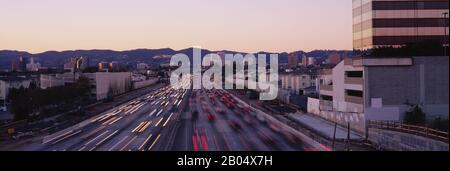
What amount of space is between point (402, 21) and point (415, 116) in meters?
13.5

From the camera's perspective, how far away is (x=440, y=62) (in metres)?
39.2

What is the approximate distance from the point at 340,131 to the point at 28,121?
3129 cm

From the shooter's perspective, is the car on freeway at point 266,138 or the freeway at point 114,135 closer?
the freeway at point 114,135

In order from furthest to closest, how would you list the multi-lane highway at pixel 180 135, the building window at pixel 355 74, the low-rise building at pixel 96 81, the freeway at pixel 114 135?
the low-rise building at pixel 96 81
the building window at pixel 355 74
the freeway at pixel 114 135
the multi-lane highway at pixel 180 135

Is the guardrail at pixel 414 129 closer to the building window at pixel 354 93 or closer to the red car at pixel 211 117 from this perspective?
the building window at pixel 354 93

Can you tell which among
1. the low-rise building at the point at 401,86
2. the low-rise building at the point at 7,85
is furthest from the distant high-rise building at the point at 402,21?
the low-rise building at the point at 7,85

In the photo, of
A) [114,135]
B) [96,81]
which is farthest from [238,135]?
[96,81]

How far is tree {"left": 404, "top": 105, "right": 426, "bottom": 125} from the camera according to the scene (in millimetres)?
36287

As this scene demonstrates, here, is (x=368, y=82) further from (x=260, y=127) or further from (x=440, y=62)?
(x=260, y=127)

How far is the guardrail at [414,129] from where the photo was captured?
23.0 meters

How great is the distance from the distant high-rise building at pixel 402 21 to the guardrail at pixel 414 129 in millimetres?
15679

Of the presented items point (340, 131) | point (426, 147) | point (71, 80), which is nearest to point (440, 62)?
point (340, 131)

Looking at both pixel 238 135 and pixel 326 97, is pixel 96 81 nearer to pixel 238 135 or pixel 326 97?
pixel 326 97
